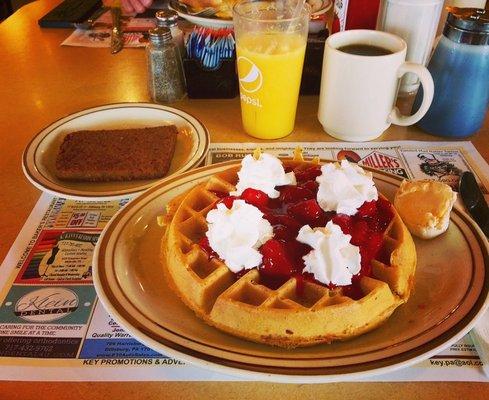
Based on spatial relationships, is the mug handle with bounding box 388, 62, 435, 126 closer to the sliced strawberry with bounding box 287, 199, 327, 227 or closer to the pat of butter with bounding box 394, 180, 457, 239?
the pat of butter with bounding box 394, 180, 457, 239

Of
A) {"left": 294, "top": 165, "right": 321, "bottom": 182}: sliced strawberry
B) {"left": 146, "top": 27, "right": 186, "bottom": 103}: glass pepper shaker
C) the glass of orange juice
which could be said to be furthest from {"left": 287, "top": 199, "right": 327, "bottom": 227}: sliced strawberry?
{"left": 146, "top": 27, "right": 186, "bottom": 103}: glass pepper shaker

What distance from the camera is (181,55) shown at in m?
→ 1.68

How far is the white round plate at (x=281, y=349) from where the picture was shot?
68 centimetres

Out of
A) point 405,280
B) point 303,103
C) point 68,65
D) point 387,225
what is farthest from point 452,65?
point 68,65

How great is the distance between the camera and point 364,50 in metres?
1.39

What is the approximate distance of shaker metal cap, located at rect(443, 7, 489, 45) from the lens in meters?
1.25

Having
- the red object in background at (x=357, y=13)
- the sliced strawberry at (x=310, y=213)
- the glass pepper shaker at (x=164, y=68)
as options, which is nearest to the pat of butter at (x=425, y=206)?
the sliced strawberry at (x=310, y=213)

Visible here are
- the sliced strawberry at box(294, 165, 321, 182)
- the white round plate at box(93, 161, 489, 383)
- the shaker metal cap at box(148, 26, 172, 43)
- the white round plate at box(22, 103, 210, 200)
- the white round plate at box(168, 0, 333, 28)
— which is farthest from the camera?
the white round plate at box(168, 0, 333, 28)

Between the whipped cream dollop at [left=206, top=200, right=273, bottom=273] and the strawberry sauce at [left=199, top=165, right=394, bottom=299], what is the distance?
2 centimetres

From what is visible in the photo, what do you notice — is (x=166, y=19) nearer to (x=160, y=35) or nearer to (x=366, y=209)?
(x=160, y=35)

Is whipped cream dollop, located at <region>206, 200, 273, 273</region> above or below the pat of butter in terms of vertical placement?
above

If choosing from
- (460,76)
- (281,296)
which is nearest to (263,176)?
(281,296)

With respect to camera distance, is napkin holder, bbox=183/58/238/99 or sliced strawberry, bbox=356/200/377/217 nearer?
sliced strawberry, bbox=356/200/377/217

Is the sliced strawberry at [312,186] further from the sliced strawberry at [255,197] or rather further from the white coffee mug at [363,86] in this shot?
the white coffee mug at [363,86]
